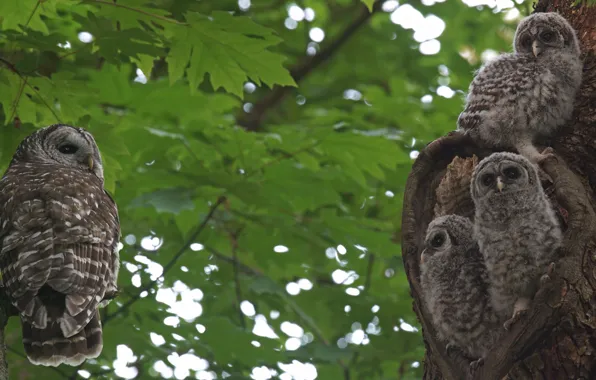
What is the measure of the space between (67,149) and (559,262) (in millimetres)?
2704

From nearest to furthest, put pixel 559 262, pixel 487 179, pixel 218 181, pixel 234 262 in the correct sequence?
pixel 559 262 → pixel 487 179 → pixel 218 181 → pixel 234 262

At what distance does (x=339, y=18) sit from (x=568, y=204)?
569cm

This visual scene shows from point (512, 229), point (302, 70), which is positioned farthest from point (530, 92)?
point (302, 70)

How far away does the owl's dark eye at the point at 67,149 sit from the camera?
445cm

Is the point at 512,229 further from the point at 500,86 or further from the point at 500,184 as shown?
the point at 500,86

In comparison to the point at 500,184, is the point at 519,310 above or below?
below

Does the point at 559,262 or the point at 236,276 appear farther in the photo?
the point at 236,276

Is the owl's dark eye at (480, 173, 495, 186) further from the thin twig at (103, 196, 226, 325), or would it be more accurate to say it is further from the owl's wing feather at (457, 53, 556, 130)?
the thin twig at (103, 196, 226, 325)

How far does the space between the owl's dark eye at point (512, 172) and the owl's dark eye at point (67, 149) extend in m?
2.32

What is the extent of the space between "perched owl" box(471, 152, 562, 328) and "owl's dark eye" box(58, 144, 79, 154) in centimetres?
218

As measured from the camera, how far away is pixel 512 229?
318 cm

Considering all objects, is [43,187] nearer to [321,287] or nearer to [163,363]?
[163,363]

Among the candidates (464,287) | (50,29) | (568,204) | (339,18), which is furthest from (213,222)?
(339,18)

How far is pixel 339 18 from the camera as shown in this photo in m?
8.43
